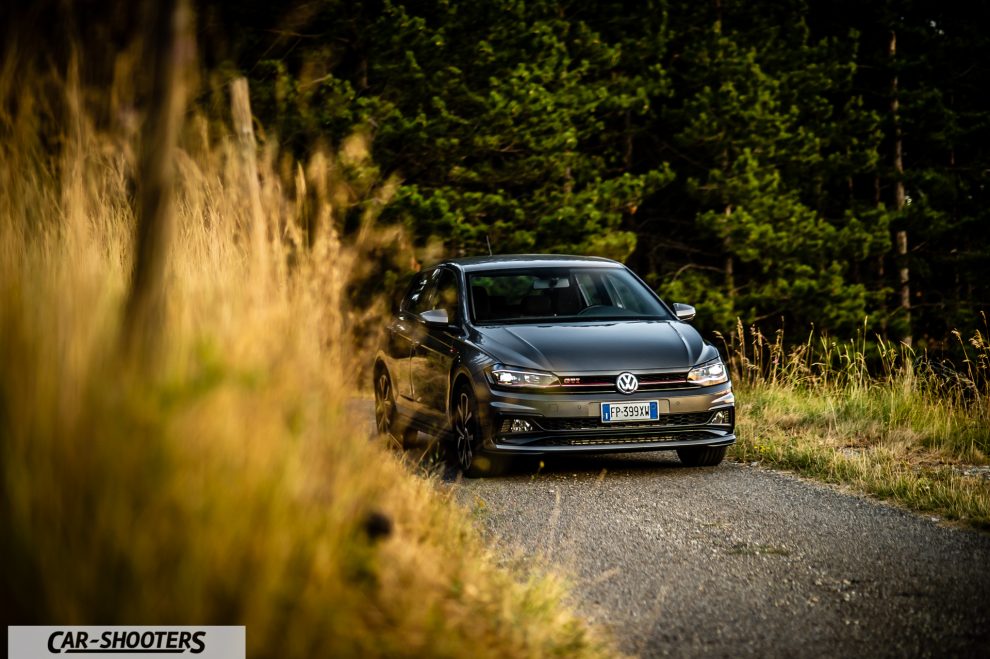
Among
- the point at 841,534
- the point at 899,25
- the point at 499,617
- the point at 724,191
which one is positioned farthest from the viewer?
the point at 899,25

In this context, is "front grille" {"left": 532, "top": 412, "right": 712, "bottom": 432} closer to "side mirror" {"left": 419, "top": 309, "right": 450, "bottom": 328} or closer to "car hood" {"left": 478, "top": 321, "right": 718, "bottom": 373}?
"car hood" {"left": 478, "top": 321, "right": 718, "bottom": 373}

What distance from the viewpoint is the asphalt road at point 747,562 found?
4.31m

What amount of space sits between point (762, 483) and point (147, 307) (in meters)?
5.48

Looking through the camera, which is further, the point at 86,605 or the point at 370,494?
the point at 370,494

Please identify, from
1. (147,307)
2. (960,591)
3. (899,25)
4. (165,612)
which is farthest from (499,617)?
(899,25)

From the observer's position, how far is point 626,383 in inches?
310

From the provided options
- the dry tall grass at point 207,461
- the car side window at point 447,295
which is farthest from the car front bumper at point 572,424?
the dry tall grass at point 207,461

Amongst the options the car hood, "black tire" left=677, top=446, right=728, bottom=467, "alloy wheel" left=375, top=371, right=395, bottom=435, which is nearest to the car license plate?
Result: the car hood

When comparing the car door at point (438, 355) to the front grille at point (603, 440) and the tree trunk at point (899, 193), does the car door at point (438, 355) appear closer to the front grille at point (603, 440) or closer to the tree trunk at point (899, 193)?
the front grille at point (603, 440)

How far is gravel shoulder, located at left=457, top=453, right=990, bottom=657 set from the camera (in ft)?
14.2

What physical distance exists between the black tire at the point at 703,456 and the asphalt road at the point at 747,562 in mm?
354

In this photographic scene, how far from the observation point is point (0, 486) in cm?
314

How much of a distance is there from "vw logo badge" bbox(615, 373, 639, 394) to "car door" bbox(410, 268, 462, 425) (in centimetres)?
146

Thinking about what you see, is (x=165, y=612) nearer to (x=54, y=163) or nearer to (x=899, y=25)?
(x=54, y=163)
